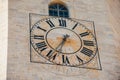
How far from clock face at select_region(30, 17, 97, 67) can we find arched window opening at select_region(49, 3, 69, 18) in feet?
1.10

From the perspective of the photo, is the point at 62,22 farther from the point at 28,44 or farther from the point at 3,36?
the point at 3,36

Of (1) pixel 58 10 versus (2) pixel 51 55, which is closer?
(2) pixel 51 55

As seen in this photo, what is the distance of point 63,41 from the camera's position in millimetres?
24594

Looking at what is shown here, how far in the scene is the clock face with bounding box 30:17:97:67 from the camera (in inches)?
947

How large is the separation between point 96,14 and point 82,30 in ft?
3.71

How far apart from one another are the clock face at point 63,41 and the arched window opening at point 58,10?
0.33 m

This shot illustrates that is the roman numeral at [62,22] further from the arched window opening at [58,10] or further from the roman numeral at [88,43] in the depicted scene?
the roman numeral at [88,43]

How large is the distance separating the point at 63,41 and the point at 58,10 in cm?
179

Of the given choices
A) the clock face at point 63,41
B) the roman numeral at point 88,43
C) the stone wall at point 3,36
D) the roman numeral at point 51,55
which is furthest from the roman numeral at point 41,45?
the roman numeral at point 88,43

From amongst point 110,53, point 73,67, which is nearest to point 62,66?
point 73,67

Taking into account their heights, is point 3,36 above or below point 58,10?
below

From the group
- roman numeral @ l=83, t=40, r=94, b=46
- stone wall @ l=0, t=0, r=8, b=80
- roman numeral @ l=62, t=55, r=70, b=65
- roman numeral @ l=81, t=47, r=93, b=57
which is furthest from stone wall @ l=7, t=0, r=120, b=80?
roman numeral @ l=62, t=55, r=70, b=65

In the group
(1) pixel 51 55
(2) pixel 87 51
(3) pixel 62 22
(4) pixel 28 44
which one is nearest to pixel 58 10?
(3) pixel 62 22

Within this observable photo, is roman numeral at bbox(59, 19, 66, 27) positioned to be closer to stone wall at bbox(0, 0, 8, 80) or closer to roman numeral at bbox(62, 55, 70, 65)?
roman numeral at bbox(62, 55, 70, 65)
